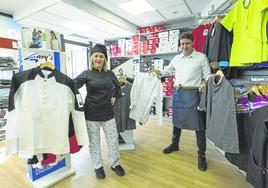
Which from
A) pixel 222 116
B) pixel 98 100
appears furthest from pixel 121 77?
pixel 222 116

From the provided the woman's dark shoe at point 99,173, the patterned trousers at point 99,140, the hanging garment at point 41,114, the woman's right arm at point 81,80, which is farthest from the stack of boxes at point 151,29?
the woman's dark shoe at point 99,173

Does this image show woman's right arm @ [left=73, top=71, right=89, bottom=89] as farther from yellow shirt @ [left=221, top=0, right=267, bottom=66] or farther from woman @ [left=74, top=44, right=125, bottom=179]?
yellow shirt @ [left=221, top=0, right=267, bottom=66]

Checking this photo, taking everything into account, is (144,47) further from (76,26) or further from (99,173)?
(99,173)

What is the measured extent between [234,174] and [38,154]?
7.04 ft

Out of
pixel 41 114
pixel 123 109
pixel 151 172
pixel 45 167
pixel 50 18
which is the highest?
pixel 50 18

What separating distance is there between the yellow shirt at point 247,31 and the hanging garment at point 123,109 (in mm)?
1471

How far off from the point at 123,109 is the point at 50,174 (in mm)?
1238

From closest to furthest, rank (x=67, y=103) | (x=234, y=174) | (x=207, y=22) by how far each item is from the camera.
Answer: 1. (x=67, y=103)
2. (x=234, y=174)
3. (x=207, y=22)

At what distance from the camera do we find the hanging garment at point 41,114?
1.52m

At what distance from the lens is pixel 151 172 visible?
82.4 inches

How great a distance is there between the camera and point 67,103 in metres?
1.67

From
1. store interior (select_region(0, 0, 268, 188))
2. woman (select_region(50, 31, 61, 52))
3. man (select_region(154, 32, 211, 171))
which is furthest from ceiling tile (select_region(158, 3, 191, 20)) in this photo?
woman (select_region(50, 31, 61, 52))

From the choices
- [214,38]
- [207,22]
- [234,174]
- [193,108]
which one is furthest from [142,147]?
[207,22]

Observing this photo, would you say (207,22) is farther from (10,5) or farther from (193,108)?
(10,5)
